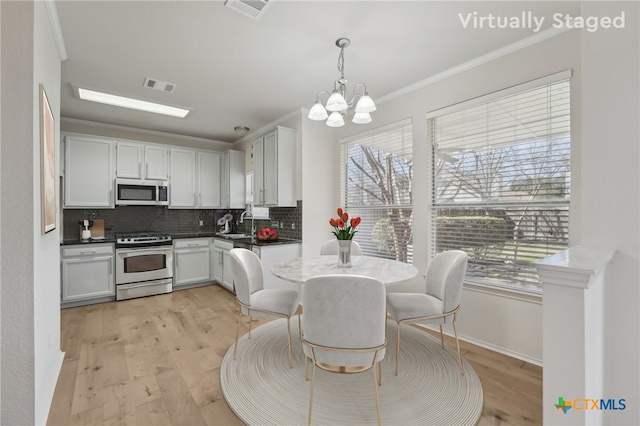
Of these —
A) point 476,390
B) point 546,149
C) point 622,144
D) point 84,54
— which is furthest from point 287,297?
point 84,54

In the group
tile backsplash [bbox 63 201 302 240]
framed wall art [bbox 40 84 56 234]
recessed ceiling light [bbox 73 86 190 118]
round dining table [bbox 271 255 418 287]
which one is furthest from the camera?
tile backsplash [bbox 63 201 302 240]

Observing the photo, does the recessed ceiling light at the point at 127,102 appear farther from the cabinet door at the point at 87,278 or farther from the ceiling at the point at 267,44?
the cabinet door at the point at 87,278

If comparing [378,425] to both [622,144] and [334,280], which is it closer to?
[334,280]

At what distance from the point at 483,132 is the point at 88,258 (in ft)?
16.8

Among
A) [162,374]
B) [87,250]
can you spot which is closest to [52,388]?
[162,374]

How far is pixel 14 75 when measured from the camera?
5.02 ft

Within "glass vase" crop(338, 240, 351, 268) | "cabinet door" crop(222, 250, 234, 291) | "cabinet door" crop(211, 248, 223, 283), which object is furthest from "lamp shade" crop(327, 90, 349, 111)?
"cabinet door" crop(211, 248, 223, 283)

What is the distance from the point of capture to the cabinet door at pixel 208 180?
5238 millimetres

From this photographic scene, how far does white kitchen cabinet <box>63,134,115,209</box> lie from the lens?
4070 millimetres

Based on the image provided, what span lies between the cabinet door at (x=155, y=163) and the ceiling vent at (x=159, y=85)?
67.1 inches

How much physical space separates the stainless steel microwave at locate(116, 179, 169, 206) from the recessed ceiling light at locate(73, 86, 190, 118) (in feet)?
4.02

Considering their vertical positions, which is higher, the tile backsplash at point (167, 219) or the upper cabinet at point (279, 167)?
the upper cabinet at point (279, 167)

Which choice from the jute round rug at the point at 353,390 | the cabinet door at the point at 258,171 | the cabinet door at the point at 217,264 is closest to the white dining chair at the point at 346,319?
the jute round rug at the point at 353,390

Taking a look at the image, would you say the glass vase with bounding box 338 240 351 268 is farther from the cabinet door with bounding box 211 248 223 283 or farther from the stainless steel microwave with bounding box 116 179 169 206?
the stainless steel microwave with bounding box 116 179 169 206
